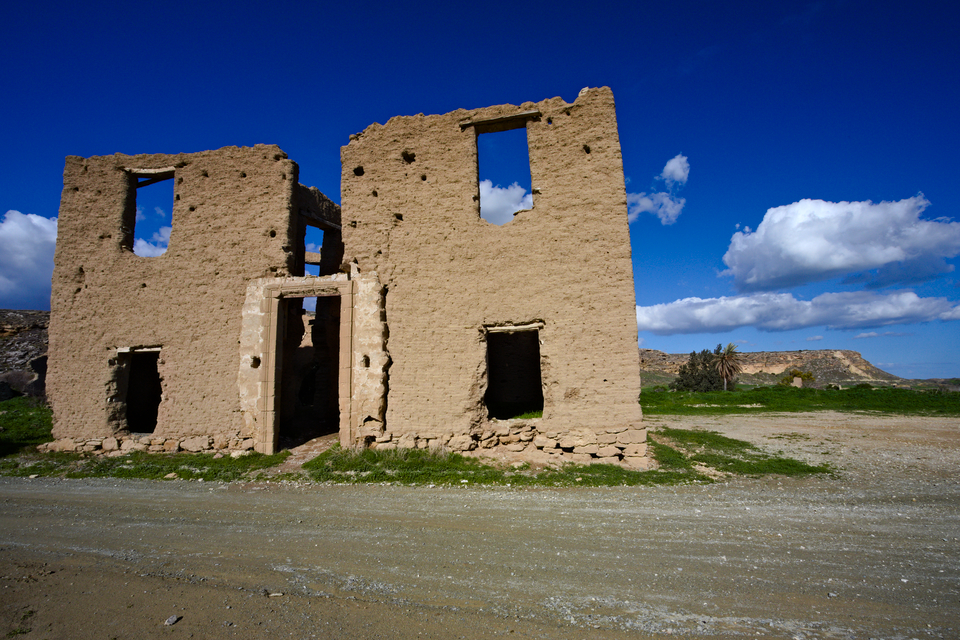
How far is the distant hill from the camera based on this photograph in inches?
1656

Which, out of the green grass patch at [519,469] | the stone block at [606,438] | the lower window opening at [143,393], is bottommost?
the green grass patch at [519,469]

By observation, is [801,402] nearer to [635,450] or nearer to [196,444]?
[635,450]

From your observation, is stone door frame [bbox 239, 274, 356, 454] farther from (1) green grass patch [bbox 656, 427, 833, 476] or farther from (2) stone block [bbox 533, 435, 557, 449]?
(1) green grass patch [bbox 656, 427, 833, 476]

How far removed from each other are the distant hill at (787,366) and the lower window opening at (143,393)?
120 ft

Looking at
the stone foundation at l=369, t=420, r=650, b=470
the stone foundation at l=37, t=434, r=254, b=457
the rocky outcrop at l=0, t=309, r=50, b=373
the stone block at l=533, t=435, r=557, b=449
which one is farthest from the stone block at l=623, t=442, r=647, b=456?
the rocky outcrop at l=0, t=309, r=50, b=373

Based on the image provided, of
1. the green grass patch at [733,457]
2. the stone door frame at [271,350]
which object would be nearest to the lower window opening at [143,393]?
the stone door frame at [271,350]

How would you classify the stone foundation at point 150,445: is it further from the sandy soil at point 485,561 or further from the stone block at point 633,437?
the stone block at point 633,437

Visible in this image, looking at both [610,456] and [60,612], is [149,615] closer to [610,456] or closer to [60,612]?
[60,612]

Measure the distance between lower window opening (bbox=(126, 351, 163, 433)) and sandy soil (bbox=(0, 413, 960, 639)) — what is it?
4.74 meters

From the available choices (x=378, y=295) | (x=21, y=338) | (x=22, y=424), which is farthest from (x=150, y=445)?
(x=21, y=338)

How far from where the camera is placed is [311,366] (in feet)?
51.2

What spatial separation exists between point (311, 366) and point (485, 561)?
12884mm

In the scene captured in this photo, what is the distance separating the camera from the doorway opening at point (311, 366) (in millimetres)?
11117

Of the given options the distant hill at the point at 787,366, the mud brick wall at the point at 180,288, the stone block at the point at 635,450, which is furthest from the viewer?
the distant hill at the point at 787,366
